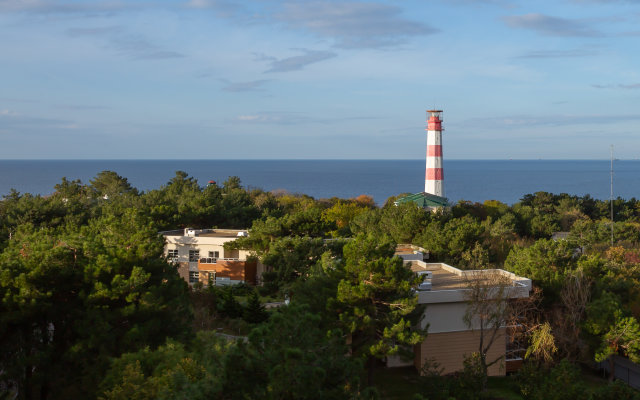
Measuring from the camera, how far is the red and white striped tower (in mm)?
51750

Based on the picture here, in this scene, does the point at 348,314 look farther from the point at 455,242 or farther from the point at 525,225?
the point at 525,225

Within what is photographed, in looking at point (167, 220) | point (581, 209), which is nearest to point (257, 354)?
point (167, 220)

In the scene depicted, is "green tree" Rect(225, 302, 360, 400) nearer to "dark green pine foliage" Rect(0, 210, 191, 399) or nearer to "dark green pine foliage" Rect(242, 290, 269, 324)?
"dark green pine foliage" Rect(0, 210, 191, 399)

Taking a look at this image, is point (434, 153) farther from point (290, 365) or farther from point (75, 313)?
point (290, 365)

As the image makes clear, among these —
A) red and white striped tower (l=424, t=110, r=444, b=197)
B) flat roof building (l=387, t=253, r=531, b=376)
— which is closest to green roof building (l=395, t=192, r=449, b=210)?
red and white striped tower (l=424, t=110, r=444, b=197)

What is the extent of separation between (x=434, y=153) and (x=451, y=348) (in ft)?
106

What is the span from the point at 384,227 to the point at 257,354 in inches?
1116

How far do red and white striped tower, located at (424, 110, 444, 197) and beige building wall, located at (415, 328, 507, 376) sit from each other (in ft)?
103

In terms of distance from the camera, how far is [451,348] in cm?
2144

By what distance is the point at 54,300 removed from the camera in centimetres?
1642

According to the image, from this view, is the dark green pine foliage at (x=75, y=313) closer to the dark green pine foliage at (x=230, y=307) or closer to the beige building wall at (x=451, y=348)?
the dark green pine foliage at (x=230, y=307)

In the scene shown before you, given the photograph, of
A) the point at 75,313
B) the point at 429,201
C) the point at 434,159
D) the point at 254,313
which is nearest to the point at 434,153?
the point at 434,159

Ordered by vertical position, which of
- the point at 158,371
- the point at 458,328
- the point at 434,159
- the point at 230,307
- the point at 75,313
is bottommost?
the point at 458,328

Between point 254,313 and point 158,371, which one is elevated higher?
point 158,371
